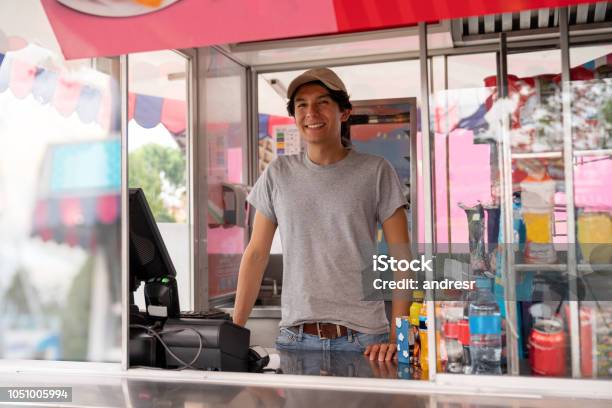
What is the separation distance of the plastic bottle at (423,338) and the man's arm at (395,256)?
0.48ft

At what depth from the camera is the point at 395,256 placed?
6.54 ft

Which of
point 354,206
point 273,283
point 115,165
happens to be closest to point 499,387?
point 354,206

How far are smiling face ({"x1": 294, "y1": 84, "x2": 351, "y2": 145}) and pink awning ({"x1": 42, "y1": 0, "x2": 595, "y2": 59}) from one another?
54cm

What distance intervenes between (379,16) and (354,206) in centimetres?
76

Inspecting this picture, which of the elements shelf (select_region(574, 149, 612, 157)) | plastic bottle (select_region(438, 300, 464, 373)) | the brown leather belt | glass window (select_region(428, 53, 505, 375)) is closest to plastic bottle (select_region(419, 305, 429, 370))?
glass window (select_region(428, 53, 505, 375))

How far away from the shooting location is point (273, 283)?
4.00 meters

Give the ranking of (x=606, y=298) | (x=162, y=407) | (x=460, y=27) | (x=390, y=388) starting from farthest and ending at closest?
(x=460, y=27) → (x=606, y=298) → (x=390, y=388) → (x=162, y=407)

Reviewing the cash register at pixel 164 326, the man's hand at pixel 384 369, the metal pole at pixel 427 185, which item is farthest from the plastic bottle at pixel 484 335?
the cash register at pixel 164 326

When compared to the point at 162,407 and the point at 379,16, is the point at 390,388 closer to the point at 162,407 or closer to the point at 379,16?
the point at 162,407

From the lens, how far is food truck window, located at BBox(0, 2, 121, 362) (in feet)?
6.29

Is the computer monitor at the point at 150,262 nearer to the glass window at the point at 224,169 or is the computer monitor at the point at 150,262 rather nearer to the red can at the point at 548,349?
the red can at the point at 548,349

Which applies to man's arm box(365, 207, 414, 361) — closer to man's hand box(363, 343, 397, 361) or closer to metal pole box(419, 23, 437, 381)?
man's hand box(363, 343, 397, 361)

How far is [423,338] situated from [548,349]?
1.16ft

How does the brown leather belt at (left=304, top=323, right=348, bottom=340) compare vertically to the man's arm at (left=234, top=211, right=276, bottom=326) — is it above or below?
below
